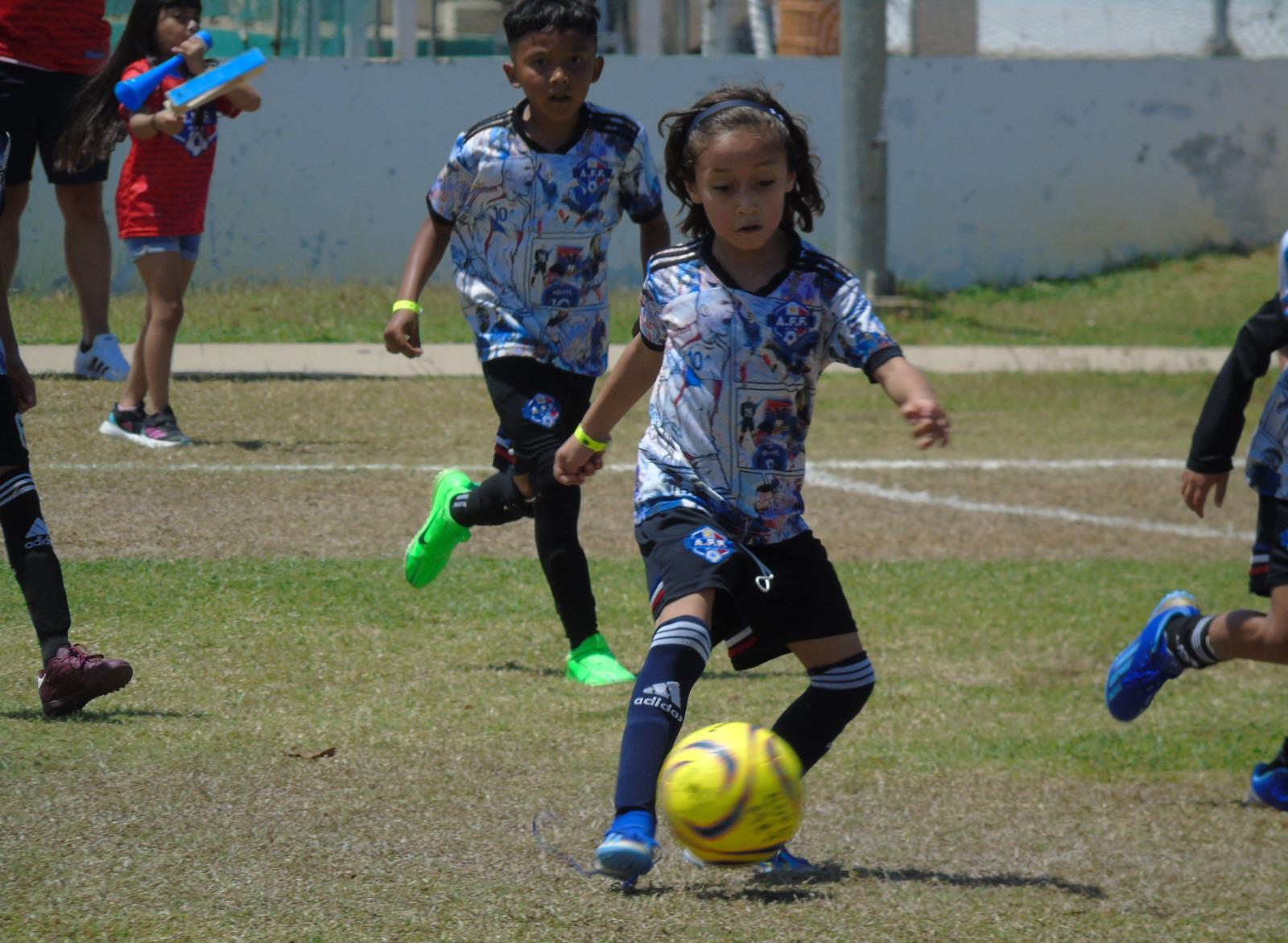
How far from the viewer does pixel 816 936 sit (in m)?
3.55

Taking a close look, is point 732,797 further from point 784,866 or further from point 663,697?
point 784,866

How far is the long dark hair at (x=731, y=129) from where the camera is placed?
4031 millimetres

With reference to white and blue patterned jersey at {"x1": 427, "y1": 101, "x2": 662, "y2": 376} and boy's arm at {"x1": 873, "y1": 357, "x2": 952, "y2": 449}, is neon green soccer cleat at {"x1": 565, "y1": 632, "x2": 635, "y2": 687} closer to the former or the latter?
white and blue patterned jersey at {"x1": 427, "y1": 101, "x2": 662, "y2": 376}

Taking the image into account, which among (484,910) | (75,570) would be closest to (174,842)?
(484,910)

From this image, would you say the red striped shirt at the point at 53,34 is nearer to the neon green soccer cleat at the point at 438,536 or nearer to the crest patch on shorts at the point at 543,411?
the neon green soccer cleat at the point at 438,536

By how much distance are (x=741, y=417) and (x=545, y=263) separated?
5.89 ft

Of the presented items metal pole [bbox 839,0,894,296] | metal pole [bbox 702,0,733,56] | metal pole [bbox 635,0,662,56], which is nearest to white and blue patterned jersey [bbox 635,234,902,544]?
metal pole [bbox 839,0,894,296]

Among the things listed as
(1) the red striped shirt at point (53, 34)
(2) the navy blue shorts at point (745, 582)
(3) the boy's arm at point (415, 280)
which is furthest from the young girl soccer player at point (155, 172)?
(2) the navy blue shorts at point (745, 582)

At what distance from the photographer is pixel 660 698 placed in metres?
3.85

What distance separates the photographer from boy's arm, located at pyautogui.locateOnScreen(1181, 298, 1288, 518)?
445 cm

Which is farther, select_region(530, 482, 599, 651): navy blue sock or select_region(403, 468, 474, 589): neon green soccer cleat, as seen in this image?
select_region(403, 468, 474, 589): neon green soccer cleat

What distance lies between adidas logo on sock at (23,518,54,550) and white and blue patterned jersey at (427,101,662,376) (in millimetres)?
1540

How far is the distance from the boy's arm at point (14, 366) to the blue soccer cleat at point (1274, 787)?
142 inches

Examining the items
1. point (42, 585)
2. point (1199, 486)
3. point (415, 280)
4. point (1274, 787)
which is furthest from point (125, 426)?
point (1274, 787)
